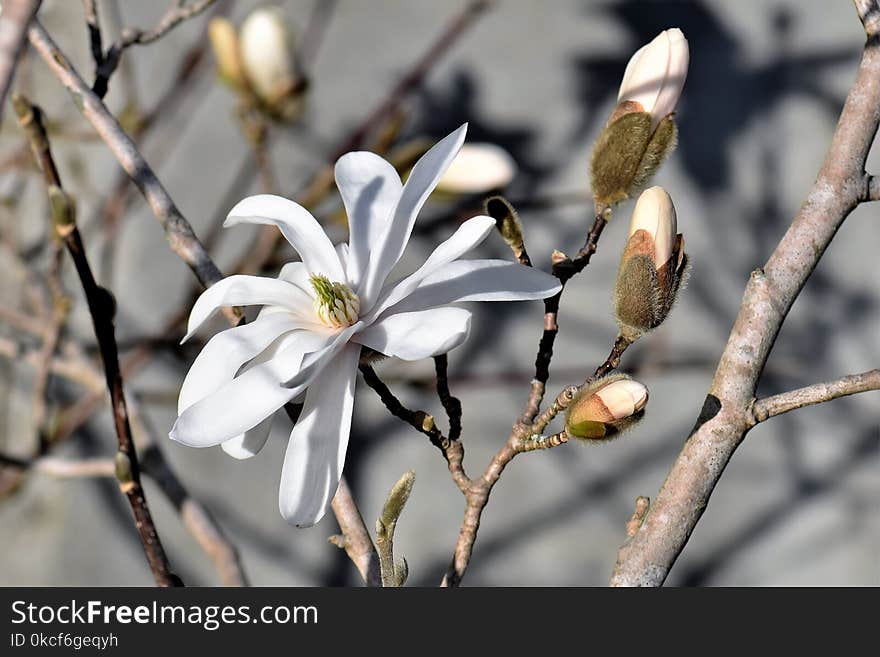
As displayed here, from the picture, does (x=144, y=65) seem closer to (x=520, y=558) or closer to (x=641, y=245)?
(x=520, y=558)

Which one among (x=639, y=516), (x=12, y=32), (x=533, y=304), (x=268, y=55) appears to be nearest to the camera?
(x=12, y=32)


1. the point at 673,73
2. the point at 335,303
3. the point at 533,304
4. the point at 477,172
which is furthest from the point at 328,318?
the point at 533,304

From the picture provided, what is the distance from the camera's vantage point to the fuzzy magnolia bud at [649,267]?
210 millimetres

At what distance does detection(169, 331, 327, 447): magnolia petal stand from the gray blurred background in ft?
1.39

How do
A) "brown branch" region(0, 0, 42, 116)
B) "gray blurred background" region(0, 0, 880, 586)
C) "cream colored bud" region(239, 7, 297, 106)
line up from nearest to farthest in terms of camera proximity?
1. "brown branch" region(0, 0, 42, 116)
2. "cream colored bud" region(239, 7, 297, 106)
3. "gray blurred background" region(0, 0, 880, 586)

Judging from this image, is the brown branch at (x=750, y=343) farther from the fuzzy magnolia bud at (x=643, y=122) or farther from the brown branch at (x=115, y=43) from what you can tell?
the brown branch at (x=115, y=43)

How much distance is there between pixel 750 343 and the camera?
0.22 meters

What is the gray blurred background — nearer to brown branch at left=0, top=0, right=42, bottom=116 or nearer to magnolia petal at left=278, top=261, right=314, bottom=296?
magnolia petal at left=278, top=261, right=314, bottom=296

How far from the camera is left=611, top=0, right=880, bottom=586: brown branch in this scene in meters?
0.21

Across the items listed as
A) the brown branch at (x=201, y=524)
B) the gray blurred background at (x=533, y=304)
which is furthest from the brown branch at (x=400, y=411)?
the gray blurred background at (x=533, y=304)

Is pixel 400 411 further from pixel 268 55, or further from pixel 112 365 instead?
pixel 268 55

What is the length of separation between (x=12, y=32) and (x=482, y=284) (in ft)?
0.33

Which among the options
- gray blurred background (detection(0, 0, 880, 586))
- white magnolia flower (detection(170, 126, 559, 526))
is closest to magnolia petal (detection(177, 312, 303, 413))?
white magnolia flower (detection(170, 126, 559, 526))
